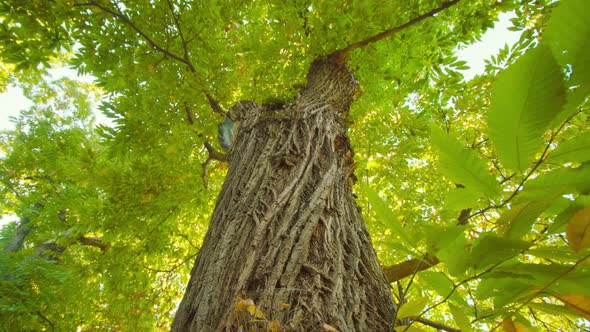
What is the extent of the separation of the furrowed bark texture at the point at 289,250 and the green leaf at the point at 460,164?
1.86ft

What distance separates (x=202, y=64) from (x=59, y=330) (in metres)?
4.25

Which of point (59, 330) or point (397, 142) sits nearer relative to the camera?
point (397, 142)

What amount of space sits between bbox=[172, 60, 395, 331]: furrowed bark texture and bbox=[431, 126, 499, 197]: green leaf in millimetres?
566

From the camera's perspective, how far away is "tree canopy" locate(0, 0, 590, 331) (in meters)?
0.45

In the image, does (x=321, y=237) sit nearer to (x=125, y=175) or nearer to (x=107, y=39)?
(x=107, y=39)

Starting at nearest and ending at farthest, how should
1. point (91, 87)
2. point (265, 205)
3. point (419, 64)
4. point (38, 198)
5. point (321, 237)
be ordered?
point (321, 237), point (265, 205), point (419, 64), point (38, 198), point (91, 87)

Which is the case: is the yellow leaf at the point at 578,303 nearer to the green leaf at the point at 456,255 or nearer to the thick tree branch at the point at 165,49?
the green leaf at the point at 456,255

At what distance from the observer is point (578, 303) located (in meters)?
0.45

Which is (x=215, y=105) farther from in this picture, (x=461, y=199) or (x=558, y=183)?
(x=558, y=183)

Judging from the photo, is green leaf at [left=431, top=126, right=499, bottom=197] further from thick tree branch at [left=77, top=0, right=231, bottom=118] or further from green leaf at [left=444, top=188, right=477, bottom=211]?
thick tree branch at [left=77, top=0, right=231, bottom=118]

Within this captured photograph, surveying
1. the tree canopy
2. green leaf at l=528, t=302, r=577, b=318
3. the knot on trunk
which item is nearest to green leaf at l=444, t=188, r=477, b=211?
the tree canopy

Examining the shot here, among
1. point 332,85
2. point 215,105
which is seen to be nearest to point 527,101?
point 332,85

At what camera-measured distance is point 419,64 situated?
9.36ft

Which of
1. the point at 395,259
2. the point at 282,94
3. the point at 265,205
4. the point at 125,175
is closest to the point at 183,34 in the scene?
the point at 282,94
